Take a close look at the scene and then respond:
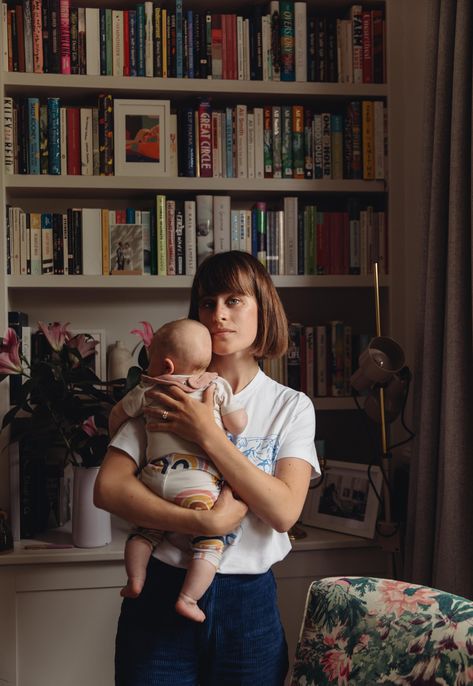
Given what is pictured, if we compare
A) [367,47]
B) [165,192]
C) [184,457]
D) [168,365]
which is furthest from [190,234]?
[184,457]

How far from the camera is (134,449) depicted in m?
1.39

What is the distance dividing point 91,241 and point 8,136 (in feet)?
1.30

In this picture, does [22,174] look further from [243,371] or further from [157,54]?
[243,371]

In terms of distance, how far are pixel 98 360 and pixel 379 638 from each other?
4.93ft

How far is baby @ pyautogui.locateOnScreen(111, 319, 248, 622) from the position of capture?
128cm

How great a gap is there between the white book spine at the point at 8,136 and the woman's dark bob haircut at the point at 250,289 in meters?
1.08

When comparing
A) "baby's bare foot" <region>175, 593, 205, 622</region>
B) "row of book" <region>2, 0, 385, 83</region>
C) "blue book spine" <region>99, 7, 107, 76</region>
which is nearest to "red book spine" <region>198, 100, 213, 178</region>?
"row of book" <region>2, 0, 385, 83</region>

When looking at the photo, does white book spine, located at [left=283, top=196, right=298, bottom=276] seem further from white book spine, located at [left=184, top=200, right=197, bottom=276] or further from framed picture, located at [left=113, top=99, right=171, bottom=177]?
framed picture, located at [left=113, top=99, right=171, bottom=177]

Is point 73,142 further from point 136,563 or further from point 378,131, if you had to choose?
point 136,563

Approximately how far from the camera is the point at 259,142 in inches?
95.7

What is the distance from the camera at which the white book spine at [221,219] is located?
2.40 metres

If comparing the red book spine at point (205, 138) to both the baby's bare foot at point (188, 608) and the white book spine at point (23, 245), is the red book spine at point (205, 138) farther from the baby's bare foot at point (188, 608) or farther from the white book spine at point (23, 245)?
the baby's bare foot at point (188, 608)

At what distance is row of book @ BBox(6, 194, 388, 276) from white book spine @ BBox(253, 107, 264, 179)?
11cm

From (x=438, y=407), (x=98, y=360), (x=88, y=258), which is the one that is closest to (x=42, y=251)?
(x=88, y=258)
